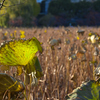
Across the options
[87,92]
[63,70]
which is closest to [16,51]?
[87,92]

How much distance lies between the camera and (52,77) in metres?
1.67

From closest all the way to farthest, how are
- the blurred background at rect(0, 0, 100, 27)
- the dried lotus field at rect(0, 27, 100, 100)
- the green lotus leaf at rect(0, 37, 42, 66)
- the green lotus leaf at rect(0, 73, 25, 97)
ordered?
the green lotus leaf at rect(0, 73, 25, 97) → the green lotus leaf at rect(0, 37, 42, 66) → the dried lotus field at rect(0, 27, 100, 100) → the blurred background at rect(0, 0, 100, 27)

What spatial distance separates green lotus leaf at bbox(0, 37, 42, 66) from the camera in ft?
1.94

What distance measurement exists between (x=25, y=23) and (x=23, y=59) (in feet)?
48.8

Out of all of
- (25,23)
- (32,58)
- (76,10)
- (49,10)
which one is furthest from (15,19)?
(32,58)

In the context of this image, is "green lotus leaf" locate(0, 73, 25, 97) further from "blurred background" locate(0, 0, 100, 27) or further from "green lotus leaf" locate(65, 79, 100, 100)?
"blurred background" locate(0, 0, 100, 27)

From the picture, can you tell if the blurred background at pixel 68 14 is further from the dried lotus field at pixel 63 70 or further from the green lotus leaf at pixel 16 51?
the green lotus leaf at pixel 16 51

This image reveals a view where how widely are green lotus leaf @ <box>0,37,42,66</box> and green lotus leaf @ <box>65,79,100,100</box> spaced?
0.20 m

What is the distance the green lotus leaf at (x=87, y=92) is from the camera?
1.61 feet

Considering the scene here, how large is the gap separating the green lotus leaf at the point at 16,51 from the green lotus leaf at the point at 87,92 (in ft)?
0.64

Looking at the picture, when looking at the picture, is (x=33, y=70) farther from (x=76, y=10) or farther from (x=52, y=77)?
(x=76, y=10)

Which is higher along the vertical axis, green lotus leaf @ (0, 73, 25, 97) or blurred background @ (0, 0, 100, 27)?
blurred background @ (0, 0, 100, 27)

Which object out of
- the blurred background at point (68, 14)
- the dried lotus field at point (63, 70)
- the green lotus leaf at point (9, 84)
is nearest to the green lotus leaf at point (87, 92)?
the green lotus leaf at point (9, 84)

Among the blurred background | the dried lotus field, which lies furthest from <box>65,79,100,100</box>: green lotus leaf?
the blurred background
